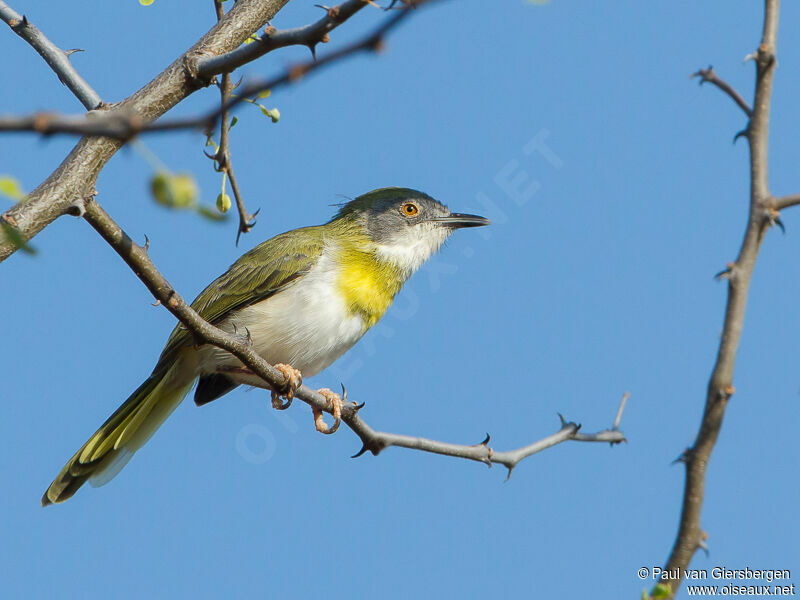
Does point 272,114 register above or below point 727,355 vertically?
above

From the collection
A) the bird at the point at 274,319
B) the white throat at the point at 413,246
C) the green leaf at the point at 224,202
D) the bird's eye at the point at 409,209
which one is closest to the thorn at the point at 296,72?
the green leaf at the point at 224,202

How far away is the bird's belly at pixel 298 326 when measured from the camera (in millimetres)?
6719

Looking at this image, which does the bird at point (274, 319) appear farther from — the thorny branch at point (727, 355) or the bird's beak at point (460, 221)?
the thorny branch at point (727, 355)

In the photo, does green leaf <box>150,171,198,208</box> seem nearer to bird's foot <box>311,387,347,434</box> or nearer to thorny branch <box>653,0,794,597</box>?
thorny branch <box>653,0,794,597</box>

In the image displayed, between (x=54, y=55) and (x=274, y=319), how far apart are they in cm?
307

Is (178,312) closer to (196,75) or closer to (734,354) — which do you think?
(196,75)

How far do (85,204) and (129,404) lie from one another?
3777 millimetres

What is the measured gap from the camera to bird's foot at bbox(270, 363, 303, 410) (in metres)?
5.23

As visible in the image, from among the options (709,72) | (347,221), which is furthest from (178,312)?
(347,221)

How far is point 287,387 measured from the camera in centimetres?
520

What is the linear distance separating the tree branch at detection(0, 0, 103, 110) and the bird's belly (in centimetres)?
289

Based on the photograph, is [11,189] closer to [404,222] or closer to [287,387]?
[287,387]

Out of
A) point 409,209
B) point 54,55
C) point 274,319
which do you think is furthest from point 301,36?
point 409,209

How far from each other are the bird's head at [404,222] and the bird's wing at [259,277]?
661mm
